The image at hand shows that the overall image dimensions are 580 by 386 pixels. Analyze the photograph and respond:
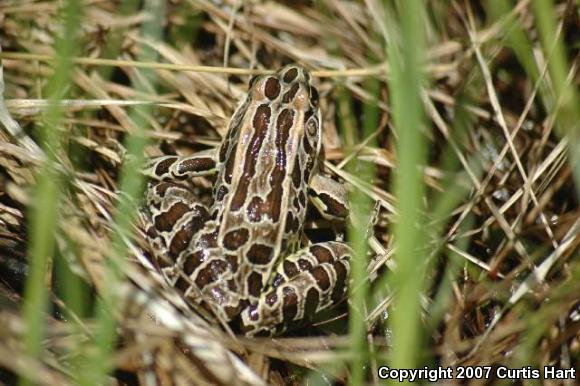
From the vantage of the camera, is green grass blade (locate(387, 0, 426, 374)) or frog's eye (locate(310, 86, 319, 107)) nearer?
green grass blade (locate(387, 0, 426, 374))

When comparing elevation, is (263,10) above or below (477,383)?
above

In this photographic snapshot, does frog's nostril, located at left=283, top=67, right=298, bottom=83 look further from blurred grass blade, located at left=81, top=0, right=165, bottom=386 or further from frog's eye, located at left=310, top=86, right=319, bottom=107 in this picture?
blurred grass blade, located at left=81, top=0, right=165, bottom=386

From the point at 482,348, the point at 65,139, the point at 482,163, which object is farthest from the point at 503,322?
the point at 65,139

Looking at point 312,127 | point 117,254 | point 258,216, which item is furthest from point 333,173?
point 117,254

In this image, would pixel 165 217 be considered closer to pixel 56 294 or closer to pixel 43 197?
pixel 56 294

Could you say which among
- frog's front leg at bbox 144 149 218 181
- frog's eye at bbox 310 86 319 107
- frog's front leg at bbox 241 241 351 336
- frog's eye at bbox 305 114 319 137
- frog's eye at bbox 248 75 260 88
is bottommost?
frog's front leg at bbox 241 241 351 336

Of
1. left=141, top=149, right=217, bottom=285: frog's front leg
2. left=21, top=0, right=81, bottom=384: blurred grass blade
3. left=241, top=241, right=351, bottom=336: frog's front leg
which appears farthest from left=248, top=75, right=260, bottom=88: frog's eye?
left=21, top=0, right=81, bottom=384: blurred grass blade

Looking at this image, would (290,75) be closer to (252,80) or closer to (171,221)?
(252,80)
